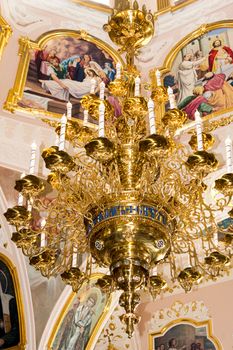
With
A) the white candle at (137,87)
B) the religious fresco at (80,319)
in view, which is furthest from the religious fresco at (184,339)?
the white candle at (137,87)

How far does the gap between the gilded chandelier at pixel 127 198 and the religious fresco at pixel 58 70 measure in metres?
3.16

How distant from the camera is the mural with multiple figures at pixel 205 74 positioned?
9109 millimetres

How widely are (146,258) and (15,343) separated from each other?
444 cm

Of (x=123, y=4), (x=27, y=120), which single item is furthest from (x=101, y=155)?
(x=27, y=120)

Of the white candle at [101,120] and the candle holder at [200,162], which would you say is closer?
the candle holder at [200,162]

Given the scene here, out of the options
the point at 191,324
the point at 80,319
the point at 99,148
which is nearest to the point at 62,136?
the point at 99,148

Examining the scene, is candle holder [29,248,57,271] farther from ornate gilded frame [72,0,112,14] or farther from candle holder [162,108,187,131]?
ornate gilded frame [72,0,112,14]

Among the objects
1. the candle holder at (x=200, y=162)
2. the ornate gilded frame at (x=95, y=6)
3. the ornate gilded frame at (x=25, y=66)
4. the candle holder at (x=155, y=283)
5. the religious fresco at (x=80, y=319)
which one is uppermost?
the ornate gilded frame at (x=95, y=6)

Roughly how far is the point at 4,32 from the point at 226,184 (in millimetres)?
4833

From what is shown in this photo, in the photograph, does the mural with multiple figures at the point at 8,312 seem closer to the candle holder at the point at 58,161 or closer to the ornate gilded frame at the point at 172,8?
the ornate gilded frame at the point at 172,8

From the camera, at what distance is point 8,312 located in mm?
9086

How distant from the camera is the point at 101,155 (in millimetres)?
4723

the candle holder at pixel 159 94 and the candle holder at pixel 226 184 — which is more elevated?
the candle holder at pixel 159 94

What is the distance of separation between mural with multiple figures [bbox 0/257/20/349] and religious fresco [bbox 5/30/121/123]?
7.31ft
